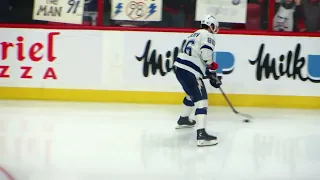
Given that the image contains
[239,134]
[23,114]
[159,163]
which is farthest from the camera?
[23,114]

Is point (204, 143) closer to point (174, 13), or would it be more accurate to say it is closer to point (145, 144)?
point (145, 144)

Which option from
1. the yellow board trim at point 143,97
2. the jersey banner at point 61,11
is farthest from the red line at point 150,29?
the yellow board trim at point 143,97

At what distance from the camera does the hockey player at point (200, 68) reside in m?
4.72

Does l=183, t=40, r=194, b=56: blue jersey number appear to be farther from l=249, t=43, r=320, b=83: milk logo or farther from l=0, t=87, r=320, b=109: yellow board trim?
l=249, t=43, r=320, b=83: milk logo

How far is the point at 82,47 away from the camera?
6.84 m

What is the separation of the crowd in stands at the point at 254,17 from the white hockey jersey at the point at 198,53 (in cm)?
203

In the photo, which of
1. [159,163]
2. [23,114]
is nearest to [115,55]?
[23,114]

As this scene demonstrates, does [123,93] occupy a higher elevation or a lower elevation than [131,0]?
lower

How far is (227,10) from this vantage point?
22.5 feet

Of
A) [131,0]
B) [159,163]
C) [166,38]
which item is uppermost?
[131,0]

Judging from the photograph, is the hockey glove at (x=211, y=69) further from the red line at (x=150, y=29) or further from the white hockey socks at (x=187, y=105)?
the red line at (x=150, y=29)

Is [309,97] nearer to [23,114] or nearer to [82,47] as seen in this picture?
[82,47]

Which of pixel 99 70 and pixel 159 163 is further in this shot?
pixel 99 70

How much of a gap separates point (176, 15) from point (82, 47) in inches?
53.1
